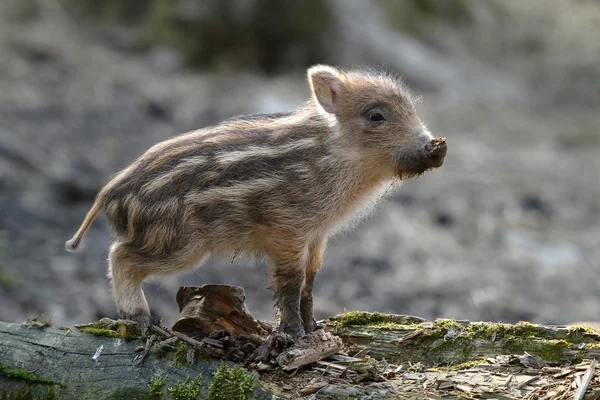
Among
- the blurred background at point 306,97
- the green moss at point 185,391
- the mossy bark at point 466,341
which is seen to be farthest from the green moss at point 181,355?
the blurred background at point 306,97

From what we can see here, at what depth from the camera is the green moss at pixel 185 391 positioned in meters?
4.52

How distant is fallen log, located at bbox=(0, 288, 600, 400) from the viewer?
180 inches

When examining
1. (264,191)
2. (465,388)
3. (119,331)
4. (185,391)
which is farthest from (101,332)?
(465,388)

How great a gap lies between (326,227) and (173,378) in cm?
150

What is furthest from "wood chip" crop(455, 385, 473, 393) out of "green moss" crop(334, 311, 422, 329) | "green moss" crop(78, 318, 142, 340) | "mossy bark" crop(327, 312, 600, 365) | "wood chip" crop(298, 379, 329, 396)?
"green moss" crop(78, 318, 142, 340)

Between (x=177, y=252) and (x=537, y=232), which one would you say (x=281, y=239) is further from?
(x=537, y=232)

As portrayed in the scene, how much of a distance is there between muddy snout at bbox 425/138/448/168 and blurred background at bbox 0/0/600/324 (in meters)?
1.99

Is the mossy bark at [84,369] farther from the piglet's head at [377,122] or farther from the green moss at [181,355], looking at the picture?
the piglet's head at [377,122]

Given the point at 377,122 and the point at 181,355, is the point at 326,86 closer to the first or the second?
the point at 377,122

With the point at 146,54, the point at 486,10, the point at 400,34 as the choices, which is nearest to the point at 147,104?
the point at 146,54

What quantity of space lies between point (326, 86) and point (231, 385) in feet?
7.29

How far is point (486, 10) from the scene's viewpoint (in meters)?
19.8

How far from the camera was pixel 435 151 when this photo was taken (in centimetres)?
554

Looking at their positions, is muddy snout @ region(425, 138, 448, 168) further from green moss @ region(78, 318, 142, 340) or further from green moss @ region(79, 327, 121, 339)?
green moss @ region(79, 327, 121, 339)
